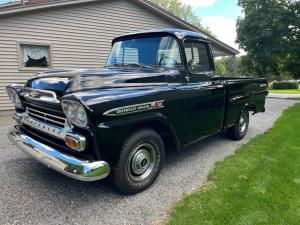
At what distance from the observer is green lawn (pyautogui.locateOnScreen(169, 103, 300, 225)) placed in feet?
9.46

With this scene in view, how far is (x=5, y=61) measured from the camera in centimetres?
895

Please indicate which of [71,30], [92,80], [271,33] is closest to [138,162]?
[92,80]

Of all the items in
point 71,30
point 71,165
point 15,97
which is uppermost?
point 71,30

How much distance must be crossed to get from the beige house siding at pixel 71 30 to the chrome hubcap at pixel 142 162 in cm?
757

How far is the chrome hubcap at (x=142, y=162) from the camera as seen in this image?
3.32m

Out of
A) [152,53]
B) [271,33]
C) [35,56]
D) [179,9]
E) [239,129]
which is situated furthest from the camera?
[179,9]

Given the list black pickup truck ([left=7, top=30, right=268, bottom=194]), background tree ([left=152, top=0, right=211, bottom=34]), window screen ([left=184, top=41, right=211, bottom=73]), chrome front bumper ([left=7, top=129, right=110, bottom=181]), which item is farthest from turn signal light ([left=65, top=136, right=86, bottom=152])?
background tree ([left=152, top=0, right=211, bottom=34])

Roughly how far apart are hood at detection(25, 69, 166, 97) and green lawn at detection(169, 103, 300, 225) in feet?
5.34

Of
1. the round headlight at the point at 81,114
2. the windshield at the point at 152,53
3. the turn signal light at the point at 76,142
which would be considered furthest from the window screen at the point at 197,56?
the turn signal light at the point at 76,142

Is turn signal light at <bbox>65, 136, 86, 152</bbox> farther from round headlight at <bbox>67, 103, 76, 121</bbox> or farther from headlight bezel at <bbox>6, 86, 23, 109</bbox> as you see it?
headlight bezel at <bbox>6, 86, 23, 109</bbox>

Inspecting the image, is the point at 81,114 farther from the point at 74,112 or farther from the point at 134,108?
the point at 134,108

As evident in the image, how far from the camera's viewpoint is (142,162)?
344 centimetres

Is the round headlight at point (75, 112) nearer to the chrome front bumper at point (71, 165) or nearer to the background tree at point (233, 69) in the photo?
the chrome front bumper at point (71, 165)

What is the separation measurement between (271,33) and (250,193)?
772 inches
